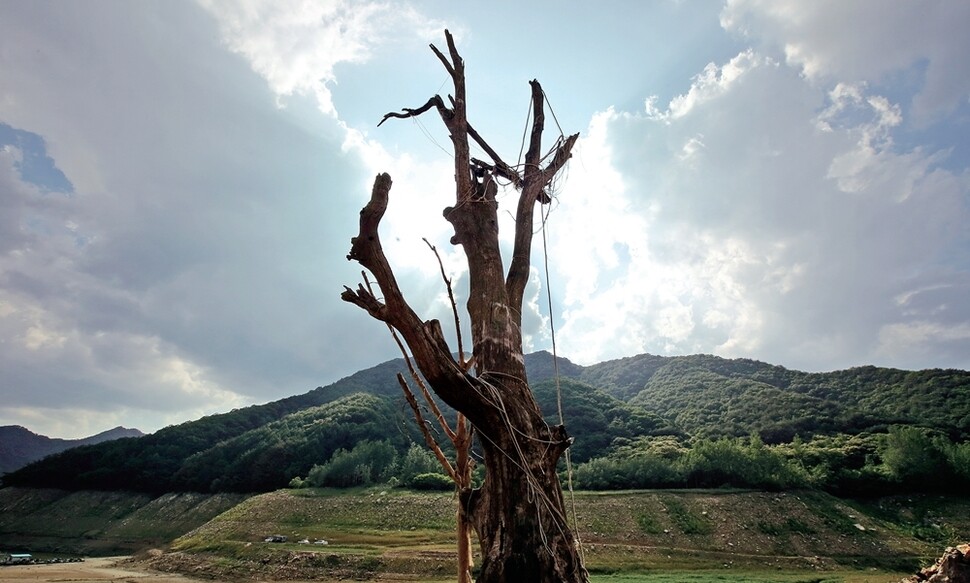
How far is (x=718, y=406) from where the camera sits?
7631 centimetres

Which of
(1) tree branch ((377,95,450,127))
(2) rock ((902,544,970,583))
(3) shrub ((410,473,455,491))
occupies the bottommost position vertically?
(3) shrub ((410,473,455,491))

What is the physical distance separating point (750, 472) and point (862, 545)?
12.4m

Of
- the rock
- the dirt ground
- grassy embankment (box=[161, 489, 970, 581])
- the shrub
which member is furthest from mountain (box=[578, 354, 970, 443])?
the dirt ground

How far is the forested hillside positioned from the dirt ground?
79.5ft

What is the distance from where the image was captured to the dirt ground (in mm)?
23766

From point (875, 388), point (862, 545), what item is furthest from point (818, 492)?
point (875, 388)

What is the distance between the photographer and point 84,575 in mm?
25953

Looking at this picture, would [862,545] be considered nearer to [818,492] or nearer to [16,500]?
[818,492]

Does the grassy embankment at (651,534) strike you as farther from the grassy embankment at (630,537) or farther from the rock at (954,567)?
the rock at (954,567)

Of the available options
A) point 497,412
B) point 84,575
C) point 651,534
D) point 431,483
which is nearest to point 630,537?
point 651,534

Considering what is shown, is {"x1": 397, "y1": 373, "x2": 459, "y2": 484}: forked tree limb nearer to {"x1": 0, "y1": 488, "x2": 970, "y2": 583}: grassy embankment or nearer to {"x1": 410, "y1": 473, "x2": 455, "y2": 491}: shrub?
{"x1": 0, "y1": 488, "x2": 970, "y2": 583}: grassy embankment

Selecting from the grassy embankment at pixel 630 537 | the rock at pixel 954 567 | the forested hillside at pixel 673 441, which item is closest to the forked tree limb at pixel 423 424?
the rock at pixel 954 567

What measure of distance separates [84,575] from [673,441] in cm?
5781

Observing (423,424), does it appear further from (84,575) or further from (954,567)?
(84,575)
